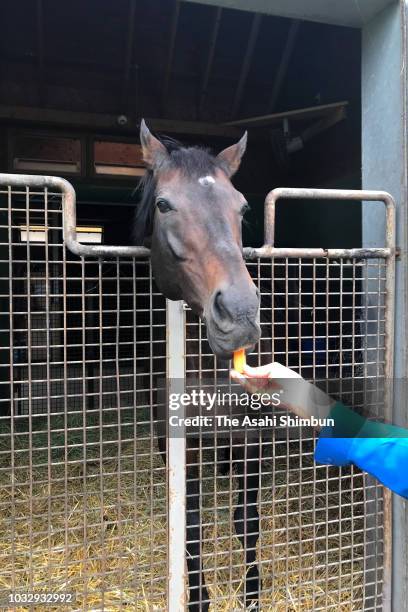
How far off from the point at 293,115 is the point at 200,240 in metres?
4.35

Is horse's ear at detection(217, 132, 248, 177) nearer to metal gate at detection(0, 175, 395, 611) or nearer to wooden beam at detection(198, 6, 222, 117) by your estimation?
metal gate at detection(0, 175, 395, 611)

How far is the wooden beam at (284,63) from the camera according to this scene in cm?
502

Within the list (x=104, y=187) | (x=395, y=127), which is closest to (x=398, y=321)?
(x=395, y=127)

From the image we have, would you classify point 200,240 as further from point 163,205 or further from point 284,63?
point 284,63

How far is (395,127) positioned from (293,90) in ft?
13.2

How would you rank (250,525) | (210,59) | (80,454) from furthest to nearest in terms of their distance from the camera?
(210,59)
(80,454)
(250,525)

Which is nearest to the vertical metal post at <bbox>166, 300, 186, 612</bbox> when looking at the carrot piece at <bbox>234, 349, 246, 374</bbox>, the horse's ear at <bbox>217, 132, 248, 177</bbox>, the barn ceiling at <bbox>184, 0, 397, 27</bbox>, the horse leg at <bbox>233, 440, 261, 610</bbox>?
the horse leg at <bbox>233, 440, 261, 610</bbox>

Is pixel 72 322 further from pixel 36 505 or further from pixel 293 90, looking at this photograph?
pixel 293 90

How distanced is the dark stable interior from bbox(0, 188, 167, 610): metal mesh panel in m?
1.27

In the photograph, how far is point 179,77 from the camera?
577 centimetres

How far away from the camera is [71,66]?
5473mm

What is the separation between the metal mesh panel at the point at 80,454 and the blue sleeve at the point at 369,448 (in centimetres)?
78

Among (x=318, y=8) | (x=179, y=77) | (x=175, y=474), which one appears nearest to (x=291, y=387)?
(x=175, y=474)

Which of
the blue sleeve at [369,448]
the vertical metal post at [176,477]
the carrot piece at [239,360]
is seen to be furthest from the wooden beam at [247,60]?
the blue sleeve at [369,448]
